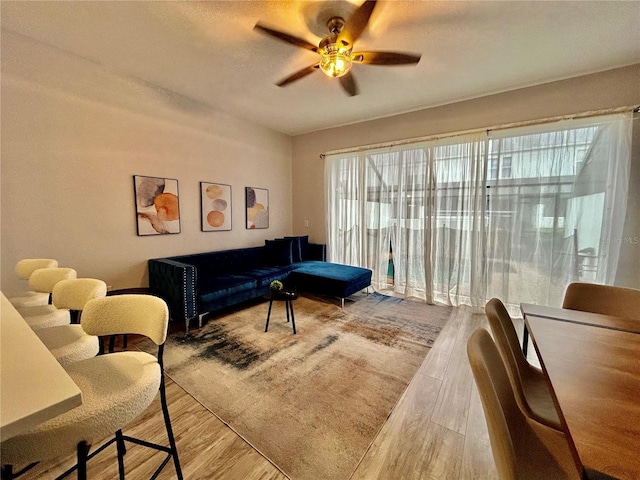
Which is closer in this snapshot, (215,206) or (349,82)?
(349,82)

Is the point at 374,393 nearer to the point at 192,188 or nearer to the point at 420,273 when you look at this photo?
the point at 420,273

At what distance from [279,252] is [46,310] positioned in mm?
2950

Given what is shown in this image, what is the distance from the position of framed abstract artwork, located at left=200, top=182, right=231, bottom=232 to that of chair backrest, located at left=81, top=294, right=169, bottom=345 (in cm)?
279

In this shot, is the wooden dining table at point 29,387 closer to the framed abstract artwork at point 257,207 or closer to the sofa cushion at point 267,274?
the sofa cushion at point 267,274

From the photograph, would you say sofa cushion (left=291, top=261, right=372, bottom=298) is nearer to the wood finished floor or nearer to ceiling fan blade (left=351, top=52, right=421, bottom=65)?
the wood finished floor

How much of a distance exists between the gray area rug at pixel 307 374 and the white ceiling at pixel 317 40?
2.88 metres

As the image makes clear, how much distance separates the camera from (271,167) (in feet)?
16.1

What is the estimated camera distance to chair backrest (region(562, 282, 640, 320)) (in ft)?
5.31

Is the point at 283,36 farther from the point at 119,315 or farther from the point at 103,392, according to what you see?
the point at 103,392

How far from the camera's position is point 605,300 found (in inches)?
67.3

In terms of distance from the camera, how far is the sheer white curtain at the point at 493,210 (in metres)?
2.83

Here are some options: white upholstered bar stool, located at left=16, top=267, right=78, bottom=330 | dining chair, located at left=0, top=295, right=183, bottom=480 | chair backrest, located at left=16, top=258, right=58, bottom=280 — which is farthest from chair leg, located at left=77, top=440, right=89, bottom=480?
chair backrest, located at left=16, top=258, right=58, bottom=280

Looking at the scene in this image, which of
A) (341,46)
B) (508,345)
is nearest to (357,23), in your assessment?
(341,46)

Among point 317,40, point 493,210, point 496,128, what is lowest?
point 493,210
